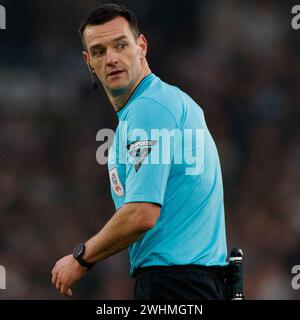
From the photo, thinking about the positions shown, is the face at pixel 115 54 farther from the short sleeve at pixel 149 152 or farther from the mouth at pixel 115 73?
the short sleeve at pixel 149 152

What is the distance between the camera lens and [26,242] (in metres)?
8.20

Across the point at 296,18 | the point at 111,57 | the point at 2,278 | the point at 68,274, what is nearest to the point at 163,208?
the point at 68,274

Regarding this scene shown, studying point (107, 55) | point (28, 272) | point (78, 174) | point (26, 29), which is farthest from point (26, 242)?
point (107, 55)

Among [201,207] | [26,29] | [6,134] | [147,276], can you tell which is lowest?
[147,276]

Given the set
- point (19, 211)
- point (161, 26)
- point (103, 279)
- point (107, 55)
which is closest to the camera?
point (107, 55)

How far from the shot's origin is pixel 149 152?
134 inches

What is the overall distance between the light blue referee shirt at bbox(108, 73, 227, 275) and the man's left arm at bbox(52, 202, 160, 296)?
4cm

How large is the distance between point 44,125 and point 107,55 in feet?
16.4

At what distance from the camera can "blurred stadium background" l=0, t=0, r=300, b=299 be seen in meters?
8.05

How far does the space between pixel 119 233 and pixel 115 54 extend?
0.87m

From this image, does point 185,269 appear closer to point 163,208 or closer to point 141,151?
point 163,208

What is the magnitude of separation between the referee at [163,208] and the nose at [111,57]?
0.18 meters

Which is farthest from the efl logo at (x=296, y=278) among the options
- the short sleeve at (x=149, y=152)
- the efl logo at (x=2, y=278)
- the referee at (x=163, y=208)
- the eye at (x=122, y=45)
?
the short sleeve at (x=149, y=152)

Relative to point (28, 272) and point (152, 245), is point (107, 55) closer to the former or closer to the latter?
point (152, 245)
